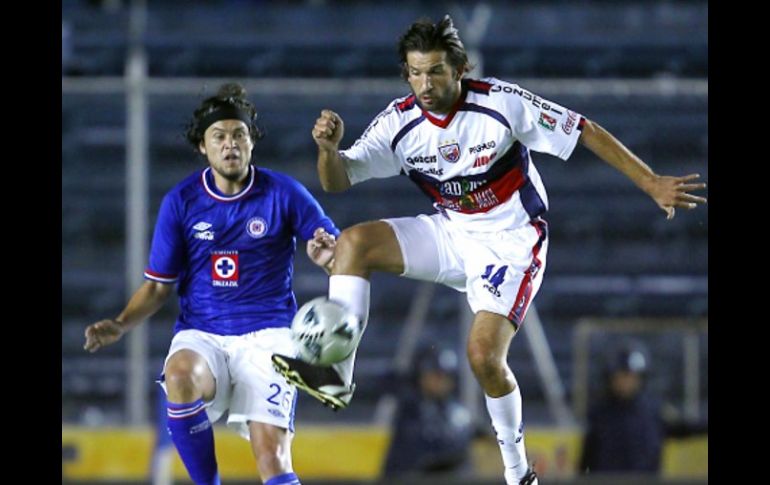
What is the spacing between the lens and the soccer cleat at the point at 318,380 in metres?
4.94

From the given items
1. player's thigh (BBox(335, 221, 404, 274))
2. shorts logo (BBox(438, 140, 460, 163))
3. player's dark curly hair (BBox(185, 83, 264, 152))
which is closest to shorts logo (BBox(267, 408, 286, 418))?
player's thigh (BBox(335, 221, 404, 274))

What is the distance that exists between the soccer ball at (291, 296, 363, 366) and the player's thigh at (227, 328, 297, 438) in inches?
17.0

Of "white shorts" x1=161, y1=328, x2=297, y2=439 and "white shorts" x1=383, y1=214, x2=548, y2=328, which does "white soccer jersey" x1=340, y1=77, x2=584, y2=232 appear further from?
"white shorts" x1=161, y1=328, x2=297, y2=439

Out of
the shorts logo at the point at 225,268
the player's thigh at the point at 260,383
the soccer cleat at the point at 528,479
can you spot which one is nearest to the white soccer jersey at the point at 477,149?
the shorts logo at the point at 225,268

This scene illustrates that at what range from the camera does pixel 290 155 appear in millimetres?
10297

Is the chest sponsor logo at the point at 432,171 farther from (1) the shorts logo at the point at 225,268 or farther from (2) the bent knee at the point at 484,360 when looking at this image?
(1) the shorts logo at the point at 225,268

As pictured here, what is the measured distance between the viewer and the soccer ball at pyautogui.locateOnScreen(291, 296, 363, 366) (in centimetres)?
489

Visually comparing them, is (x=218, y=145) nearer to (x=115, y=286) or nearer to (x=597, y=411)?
(x=597, y=411)

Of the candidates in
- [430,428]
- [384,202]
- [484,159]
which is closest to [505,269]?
[484,159]

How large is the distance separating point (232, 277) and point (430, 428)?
305 centimetres

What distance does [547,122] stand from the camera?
5086mm

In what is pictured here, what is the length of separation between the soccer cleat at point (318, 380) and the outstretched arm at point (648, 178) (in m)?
1.28
